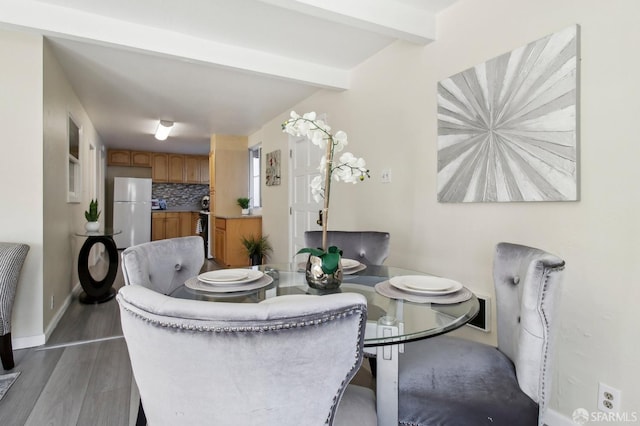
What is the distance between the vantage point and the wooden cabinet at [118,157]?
285 inches

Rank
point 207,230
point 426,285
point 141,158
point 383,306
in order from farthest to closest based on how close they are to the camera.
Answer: point 141,158
point 207,230
point 426,285
point 383,306

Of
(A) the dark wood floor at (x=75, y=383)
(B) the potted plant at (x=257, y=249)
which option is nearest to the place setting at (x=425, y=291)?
(A) the dark wood floor at (x=75, y=383)

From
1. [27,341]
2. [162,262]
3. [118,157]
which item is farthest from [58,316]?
[118,157]

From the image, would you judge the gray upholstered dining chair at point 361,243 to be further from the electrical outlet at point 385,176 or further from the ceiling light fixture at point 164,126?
the ceiling light fixture at point 164,126

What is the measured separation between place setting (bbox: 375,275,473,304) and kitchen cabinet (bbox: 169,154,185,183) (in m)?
7.45

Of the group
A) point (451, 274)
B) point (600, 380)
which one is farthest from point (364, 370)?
point (600, 380)

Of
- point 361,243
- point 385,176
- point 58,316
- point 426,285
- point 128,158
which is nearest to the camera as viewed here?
point 426,285

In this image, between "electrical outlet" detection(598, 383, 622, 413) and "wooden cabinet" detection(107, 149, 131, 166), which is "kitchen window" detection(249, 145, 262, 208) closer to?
"wooden cabinet" detection(107, 149, 131, 166)

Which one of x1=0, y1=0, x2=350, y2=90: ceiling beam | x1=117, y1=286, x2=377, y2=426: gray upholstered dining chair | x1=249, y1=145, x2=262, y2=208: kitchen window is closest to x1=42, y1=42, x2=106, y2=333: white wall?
x1=0, y1=0, x2=350, y2=90: ceiling beam

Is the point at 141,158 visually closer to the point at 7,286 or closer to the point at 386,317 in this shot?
the point at 7,286

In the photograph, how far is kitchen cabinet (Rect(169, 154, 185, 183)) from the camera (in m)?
7.79

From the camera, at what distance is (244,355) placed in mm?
580

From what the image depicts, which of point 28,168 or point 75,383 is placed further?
point 28,168

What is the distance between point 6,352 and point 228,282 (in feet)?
5.91
